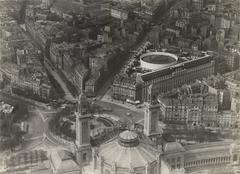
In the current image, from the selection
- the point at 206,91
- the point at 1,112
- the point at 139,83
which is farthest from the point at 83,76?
the point at 206,91

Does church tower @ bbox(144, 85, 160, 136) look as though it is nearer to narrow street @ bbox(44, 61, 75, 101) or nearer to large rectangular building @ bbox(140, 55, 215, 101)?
large rectangular building @ bbox(140, 55, 215, 101)

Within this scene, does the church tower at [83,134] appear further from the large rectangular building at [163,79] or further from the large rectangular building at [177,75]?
the large rectangular building at [177,75]

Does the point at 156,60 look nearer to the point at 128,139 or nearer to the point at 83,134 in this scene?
the point at 83,134

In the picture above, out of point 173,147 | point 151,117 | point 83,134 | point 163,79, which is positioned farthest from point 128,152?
point 163,79

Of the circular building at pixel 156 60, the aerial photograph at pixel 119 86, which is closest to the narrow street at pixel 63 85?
the aerial photograph at pixel 119 86

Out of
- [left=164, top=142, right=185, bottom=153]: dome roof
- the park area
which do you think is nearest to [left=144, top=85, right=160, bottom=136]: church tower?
[left=164, top=142, right=185, bottom=153]: dome roof

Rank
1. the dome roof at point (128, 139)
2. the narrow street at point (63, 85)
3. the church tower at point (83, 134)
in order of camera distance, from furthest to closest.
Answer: the narrow street at point (63, 85) < the church tower at point (83, 134) < the dome roof at point (128, 139)
